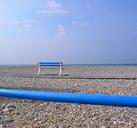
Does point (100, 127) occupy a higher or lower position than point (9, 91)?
lower

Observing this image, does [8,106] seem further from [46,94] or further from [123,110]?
[46,94]

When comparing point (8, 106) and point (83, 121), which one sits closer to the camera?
point (83, 121)

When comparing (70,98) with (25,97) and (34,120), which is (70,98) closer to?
(25,97)

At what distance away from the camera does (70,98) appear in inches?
72.3

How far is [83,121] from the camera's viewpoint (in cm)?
579

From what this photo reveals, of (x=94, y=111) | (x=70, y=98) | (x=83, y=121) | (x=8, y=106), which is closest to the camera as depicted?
(x=70, y=98)

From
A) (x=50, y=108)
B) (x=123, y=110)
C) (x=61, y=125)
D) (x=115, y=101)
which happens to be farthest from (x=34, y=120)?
(x=115, y=101)

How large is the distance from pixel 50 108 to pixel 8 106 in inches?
36.5

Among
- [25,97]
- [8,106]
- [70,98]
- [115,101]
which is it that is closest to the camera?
[115,101]

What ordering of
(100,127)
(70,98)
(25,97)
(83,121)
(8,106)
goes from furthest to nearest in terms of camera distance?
(8,106)
(83,121)
(100,127)
(25,97)
(70,98)

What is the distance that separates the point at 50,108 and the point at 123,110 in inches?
58.7

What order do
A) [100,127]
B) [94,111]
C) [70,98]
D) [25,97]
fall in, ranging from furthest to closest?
[94,111] → [100,127] → [25,97] → [70,98]

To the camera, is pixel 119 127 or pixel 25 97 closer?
pixel 25 97

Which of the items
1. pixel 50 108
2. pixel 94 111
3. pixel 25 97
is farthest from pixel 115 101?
pixel 50 108
